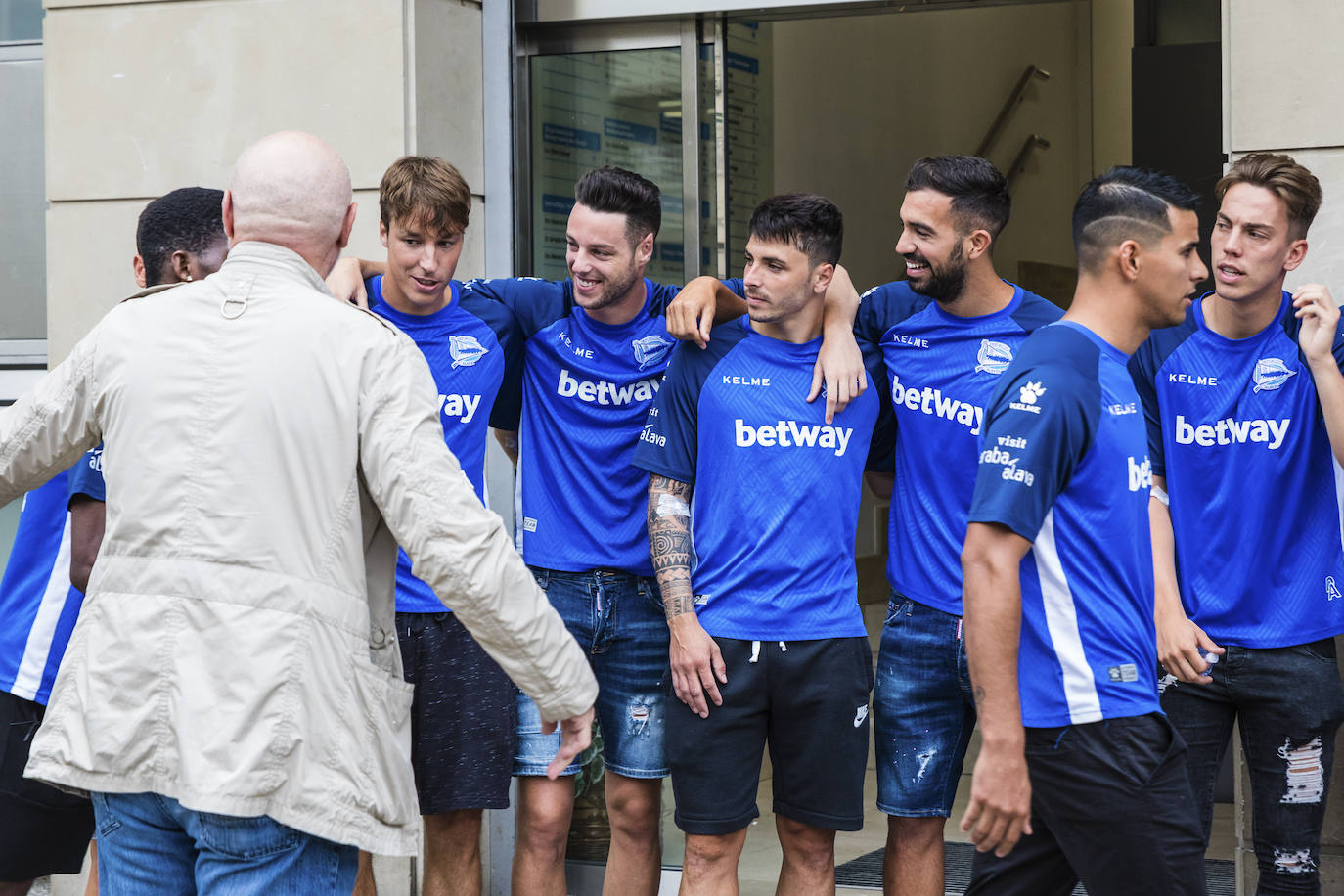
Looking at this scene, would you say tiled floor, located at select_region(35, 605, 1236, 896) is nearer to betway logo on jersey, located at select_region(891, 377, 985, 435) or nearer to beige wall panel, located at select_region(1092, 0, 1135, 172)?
betway logo on jersey, located at select_region(891, 377, 985, 435)

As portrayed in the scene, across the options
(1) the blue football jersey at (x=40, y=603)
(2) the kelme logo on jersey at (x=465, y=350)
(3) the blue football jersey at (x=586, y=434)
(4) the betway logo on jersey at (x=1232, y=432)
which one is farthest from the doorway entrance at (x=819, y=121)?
(1) the blue football jersey at (x=40, y=603)

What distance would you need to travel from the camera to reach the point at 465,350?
163 inches

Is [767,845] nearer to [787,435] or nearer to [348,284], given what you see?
[787,435]

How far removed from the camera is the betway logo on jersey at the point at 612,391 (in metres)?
4.15

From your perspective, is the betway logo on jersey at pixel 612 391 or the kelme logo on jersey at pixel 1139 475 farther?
the betway logo on jersey at pixel 612 391

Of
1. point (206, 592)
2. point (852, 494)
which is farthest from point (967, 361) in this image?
point (206, 592)

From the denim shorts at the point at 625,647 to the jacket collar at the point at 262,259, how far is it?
1.69 metres

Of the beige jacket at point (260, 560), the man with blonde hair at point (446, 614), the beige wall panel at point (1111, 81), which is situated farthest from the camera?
the beige wall panel at point (1111, 81)

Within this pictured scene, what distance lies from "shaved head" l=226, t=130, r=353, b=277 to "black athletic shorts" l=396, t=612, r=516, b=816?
1630 millimetres

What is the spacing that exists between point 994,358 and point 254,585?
2115 millimetres

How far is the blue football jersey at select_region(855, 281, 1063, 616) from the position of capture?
3750 millimetres

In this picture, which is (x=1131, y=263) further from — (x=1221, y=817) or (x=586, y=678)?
(x=1221, y=817)

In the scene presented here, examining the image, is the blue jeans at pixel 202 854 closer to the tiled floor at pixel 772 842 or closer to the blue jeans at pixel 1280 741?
the blue jeans at pixel 1280 741

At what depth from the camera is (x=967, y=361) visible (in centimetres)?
379
